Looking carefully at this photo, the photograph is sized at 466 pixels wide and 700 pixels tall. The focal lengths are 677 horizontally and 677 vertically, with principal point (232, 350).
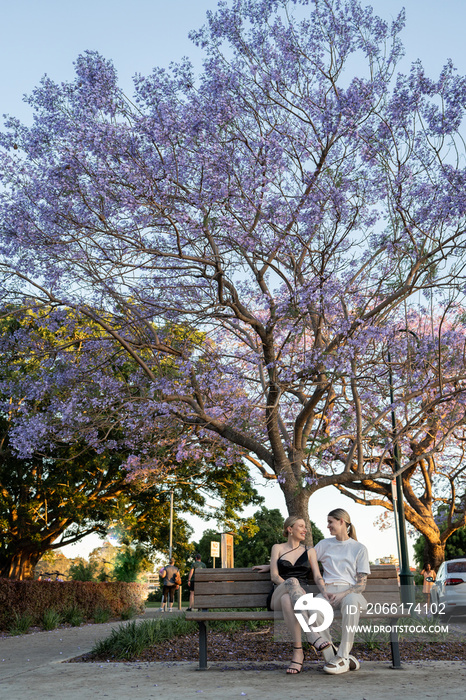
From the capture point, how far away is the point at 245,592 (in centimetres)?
689

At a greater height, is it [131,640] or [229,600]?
[229,600]

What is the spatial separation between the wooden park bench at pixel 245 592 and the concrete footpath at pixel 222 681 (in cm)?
38

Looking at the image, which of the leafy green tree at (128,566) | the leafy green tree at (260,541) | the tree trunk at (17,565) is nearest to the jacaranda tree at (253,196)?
the tree trunk at (17,565)

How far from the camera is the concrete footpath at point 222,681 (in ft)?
17.3

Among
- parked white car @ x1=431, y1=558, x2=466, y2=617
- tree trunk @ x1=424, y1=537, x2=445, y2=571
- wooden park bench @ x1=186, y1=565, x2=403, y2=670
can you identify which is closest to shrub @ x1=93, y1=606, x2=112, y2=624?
parked white car @ x1=431, y1=558, x2=466, y2=617

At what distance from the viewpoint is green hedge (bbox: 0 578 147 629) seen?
48.3ft

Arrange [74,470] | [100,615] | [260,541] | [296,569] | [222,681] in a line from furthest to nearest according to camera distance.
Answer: [260,541], [74,470], [100,615], [296,569], [222,681]

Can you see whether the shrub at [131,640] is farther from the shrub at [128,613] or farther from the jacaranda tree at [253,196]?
the shrub at [128,613]

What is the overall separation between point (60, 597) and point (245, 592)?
12.0 metres

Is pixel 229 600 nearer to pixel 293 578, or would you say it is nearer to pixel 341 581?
pixel 293 578

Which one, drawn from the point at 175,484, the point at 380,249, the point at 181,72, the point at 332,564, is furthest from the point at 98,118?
the point at 175,484

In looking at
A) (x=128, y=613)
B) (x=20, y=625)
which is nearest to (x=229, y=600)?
(x=20, y=625)

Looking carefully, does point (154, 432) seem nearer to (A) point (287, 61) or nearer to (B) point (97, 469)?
(A) point (287, 61)

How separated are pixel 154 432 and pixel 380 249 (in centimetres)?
532
